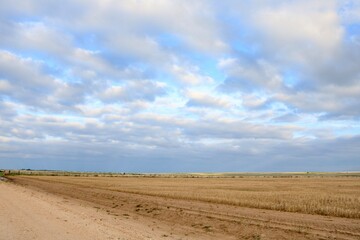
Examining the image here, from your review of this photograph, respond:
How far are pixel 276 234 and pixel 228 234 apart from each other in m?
2.23

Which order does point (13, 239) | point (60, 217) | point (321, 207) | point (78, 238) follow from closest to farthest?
point (13, 239), point (78, 238), point (60, 217), point (321, 207)

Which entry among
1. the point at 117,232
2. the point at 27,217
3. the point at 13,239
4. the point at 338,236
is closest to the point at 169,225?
the point at 117,232

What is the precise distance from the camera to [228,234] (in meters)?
19.0

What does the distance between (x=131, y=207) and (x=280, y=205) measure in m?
11.4

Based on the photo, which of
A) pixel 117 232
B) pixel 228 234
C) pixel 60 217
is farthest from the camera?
pixel 60 217

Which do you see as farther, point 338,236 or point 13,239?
point 338,236

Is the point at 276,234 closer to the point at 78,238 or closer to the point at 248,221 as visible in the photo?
the point at 248,221

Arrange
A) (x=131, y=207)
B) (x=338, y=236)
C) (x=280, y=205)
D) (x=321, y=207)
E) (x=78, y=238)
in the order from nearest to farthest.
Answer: (x=78, y=238), (x=338, y=236), (x=321, y=207), (x=280, y=205), (x=131, y=207)

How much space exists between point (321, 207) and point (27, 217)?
19011 mm

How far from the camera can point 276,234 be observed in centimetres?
1820

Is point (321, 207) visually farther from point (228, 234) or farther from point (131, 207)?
point (131, 207)

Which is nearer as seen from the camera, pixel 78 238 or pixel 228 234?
pixel 78 238

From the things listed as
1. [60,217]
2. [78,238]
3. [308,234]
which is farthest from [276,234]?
[60,217]

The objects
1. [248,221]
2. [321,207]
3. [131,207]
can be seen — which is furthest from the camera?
[131,207]
